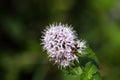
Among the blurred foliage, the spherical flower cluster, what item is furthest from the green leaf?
the blurred foliage

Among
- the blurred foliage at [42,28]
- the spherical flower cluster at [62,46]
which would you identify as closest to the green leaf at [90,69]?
the spherical flower cluster at [62,46]

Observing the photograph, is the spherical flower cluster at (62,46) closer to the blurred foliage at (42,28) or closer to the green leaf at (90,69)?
the green leaf at (90,69)

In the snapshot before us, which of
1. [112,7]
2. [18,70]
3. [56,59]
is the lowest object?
[56,59]

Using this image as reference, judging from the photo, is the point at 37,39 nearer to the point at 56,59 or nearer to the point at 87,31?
the point at 87,31

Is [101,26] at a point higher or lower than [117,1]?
lower

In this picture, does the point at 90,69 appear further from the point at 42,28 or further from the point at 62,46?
the point at 42,28

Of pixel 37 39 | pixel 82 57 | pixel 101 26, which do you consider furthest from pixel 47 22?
pixel 82 57
